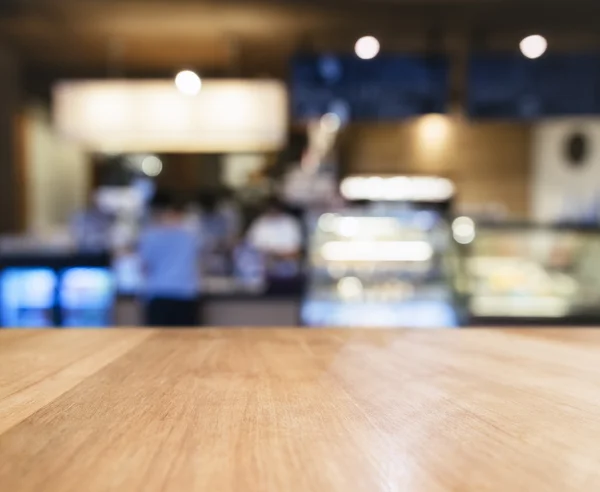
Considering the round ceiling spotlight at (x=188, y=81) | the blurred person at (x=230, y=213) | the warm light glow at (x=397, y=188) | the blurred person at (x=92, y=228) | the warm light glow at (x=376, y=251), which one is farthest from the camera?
the warm light glow at (x=397, y=188)

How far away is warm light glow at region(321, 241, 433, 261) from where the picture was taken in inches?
200

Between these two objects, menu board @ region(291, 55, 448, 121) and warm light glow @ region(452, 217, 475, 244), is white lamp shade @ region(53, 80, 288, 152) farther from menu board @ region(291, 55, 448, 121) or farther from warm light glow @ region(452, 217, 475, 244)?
warm light glow @ region(452, 217, 475, 244)

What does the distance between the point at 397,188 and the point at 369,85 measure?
1791 millimetres

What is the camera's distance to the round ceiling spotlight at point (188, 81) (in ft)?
16.3

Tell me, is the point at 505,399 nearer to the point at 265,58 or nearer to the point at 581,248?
the point at 581,248

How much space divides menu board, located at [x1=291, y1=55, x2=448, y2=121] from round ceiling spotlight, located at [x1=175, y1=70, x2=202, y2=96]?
0.74 metres

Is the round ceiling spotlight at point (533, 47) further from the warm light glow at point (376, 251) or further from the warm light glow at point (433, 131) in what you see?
the warm light glow at point (433, 131)

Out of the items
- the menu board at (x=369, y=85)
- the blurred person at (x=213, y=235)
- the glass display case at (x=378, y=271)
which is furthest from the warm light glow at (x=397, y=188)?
the menu board at (x=369, y=85)

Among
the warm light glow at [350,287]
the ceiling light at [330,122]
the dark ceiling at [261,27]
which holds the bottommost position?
the warm light glow at [350,287]

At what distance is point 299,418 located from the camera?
60 cm

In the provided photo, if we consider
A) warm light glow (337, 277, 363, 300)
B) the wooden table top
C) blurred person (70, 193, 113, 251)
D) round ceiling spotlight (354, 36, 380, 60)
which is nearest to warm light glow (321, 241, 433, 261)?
warm light glow (337, 277, 363, 300)

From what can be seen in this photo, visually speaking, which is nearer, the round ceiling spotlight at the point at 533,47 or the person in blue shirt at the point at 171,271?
the person in blue shirt at the point at 171,271

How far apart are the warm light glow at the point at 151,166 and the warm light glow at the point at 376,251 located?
282 cm

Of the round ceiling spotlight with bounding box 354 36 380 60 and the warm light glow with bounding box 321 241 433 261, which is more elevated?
the round ceiling spotlight with bounding box 354 36 380 60
